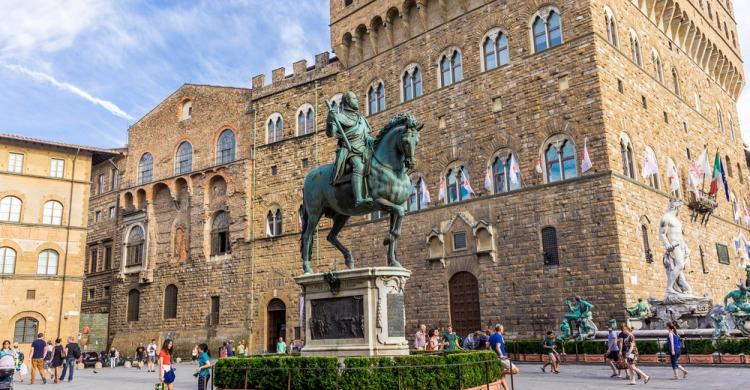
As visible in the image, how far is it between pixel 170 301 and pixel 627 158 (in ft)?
81.7

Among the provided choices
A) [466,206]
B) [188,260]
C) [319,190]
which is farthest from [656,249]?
[188,260]

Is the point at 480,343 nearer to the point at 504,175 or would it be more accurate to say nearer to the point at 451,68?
the point at 504,175

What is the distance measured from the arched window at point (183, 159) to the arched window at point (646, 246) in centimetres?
2415

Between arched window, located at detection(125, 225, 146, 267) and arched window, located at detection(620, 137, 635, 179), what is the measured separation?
2670 cm

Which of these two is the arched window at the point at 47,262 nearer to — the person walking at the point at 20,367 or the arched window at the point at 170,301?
the arched window at the point at 170,301

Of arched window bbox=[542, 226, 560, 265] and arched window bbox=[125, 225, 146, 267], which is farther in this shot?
→ arched window bbox=[125, 225, 146, 267]

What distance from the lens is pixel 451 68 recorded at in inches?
945

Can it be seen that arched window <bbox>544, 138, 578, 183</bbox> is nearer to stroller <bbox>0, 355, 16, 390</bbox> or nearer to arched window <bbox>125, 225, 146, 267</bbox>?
stroller <bbox>0, 355, 16, 390</bbox>

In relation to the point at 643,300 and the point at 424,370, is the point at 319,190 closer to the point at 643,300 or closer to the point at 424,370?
the point at 424,370

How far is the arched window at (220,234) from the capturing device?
3112cm

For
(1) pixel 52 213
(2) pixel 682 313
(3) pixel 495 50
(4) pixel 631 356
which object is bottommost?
(4) pixel 631 356

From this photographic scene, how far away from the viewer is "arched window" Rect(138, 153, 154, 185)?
35.4 m

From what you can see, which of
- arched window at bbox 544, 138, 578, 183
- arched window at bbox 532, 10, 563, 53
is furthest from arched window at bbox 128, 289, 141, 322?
arched window at bbox 532, 10, 563, 53

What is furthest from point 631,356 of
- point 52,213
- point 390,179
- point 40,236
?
point 52,213
